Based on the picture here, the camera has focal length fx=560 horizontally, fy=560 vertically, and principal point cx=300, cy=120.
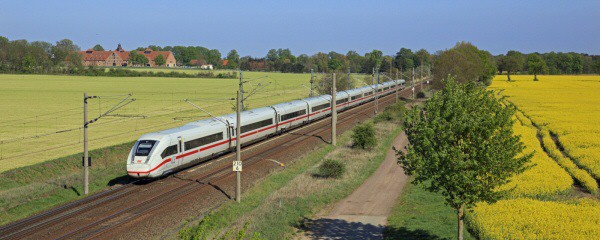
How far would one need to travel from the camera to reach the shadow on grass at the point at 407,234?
78.1 feet

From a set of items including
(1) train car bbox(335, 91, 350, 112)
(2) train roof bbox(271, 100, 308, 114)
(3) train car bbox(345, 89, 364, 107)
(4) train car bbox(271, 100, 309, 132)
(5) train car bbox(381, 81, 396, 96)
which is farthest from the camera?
(5) train car bbox(381, 81, 396, 96)

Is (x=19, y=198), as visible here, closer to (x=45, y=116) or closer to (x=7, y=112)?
(x=45, y=116)

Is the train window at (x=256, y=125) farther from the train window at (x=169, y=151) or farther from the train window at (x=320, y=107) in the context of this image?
the train window at (x=320, y=107)

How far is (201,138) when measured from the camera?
120 ft

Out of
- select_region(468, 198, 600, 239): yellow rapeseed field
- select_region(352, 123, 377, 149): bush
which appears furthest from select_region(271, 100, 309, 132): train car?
select_region(468, 198, 600, 239): yellow rapeseed field

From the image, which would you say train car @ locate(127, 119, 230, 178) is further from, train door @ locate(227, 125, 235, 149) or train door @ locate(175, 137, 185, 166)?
train door @ locate(227, 125, 235, 149)

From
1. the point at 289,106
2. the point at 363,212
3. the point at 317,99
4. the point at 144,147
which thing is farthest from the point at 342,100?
the point at 363,212

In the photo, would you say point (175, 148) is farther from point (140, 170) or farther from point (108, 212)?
point (108, 212)

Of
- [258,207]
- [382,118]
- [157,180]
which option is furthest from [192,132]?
[382,118]

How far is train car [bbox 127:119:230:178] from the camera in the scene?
31.6 m

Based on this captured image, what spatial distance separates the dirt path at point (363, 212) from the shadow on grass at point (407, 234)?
396mm

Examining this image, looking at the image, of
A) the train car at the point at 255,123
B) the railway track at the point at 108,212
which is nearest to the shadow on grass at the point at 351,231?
the railway track at the point at 108,212

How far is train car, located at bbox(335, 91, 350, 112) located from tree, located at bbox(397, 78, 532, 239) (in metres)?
53.6

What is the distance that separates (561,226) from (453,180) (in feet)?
28.1
